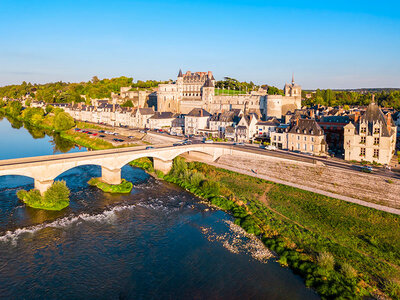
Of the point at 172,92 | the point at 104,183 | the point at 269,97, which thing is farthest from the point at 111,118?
the point at 104,183

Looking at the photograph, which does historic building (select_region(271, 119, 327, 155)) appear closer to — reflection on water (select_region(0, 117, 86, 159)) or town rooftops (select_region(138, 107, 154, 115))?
town rooftops (select_region(138, 107, 154, 115))

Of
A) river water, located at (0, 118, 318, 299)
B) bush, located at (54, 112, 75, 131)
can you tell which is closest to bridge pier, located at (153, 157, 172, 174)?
river water, located at (0, 118, 318, 299)

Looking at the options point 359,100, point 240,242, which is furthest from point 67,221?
point 359,100

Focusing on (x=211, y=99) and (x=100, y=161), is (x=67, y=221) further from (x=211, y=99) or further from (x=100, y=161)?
(x=211, y=99)

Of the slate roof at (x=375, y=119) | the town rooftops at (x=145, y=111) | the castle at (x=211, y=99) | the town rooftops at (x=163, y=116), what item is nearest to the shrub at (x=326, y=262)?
the slate roof at (x=375, y=119)

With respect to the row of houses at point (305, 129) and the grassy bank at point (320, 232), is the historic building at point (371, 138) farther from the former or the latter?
the grassy bank at point (320, 232)

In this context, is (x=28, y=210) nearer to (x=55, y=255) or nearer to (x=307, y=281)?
(x=55, y=255)
